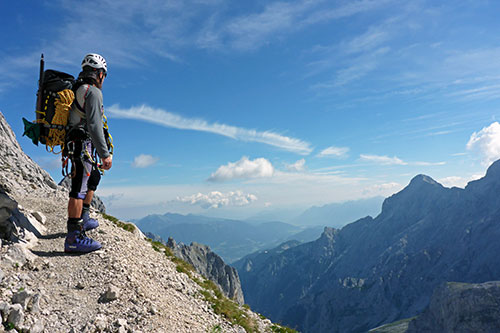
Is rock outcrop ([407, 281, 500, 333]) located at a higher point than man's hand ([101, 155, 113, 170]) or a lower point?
lower

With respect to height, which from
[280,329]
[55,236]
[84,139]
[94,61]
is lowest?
[280,329]

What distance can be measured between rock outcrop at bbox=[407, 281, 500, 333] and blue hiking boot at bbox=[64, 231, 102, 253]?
216328 millimetres

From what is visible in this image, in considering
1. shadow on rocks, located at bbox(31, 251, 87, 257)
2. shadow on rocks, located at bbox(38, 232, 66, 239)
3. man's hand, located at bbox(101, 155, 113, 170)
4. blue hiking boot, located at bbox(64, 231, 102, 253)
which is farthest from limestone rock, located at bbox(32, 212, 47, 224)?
man's hand, located at bbox(101, 155, 113, 170)

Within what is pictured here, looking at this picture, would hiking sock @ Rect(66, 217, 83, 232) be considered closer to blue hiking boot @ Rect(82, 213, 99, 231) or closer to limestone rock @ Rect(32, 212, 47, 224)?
blue hiking boot @ Rect(82, 213, 99, 231)

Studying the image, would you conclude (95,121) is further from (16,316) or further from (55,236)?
(16,316)

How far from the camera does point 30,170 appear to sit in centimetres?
2014

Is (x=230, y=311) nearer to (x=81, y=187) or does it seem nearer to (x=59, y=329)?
(x=59, y=329)

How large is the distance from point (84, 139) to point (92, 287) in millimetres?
4518

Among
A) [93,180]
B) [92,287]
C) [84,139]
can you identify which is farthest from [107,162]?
[92,287]

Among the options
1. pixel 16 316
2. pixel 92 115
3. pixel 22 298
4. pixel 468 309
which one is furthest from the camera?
pixel 468 309

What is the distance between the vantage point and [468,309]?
174125 mm

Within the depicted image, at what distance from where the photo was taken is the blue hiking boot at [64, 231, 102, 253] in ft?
31.4

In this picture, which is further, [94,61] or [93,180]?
[93,180]

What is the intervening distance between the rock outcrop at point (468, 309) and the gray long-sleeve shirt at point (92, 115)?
217705 millimetres
